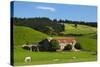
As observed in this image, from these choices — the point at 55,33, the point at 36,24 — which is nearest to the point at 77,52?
the point at 55,33

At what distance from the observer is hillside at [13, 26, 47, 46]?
182cm

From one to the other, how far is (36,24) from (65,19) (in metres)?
0.30

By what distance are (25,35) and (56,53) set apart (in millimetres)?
350

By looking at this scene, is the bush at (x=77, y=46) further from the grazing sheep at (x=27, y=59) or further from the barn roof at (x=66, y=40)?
the grazing sheep at (x=27, y=59)

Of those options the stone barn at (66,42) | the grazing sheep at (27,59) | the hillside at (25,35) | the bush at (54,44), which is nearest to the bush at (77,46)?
the stone barn at (66,42)

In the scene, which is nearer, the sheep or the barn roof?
the sheep

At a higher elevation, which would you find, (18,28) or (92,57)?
(18,28)

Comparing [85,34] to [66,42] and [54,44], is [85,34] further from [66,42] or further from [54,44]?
[54,44]

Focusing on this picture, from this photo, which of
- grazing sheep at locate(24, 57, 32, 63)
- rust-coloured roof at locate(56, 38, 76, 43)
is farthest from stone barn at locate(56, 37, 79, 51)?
grazing sheep at locate(24, 57, 32, 63)

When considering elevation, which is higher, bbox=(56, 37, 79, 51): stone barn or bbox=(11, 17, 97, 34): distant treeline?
bbox=(11, 17, 97, 34): distant treeline

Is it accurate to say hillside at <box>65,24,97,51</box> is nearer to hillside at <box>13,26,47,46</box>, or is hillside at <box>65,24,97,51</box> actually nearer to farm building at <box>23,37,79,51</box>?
farm building at <box>23,37,79,51</box>

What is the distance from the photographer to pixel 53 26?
76.9 inches

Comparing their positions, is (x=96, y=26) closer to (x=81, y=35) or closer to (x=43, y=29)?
(x=81, y=35)
